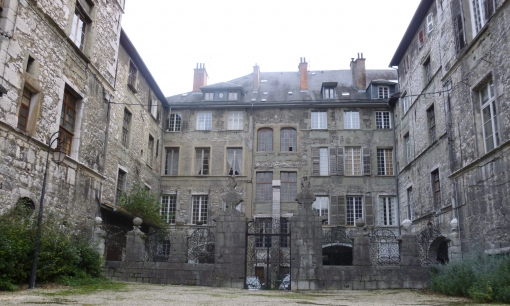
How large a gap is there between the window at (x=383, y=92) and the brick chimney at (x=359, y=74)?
3.83ft

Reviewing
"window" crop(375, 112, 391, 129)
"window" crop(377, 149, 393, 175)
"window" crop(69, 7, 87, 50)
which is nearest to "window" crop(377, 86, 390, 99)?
"window" crop(375, 112, 391, 129)

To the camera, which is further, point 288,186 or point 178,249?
point 288,186

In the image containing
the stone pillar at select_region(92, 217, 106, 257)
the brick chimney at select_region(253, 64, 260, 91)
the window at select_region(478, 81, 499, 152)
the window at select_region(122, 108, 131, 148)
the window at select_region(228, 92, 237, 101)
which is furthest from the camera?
the brick chimney at select_region(253, 64, 260, 91)

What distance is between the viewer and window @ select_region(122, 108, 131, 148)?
61.0 feet

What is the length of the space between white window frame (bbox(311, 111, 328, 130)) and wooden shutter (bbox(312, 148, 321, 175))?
49.5 inches

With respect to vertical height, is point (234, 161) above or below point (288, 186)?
above

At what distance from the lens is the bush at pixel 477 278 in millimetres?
9234

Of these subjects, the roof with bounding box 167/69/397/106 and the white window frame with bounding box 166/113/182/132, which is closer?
the white window frame with bounding box 166/113/182/132

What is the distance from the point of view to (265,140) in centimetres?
2388

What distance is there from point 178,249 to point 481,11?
445 inches

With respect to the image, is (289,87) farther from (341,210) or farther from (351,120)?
(341,210)

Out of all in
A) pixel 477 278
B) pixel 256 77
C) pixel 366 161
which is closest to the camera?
pixel 477 278

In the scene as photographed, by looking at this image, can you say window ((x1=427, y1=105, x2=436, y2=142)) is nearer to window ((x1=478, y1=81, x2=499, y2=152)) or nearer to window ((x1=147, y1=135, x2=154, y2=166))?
window ((x1=478, y1=81, x2=499, y2=152))

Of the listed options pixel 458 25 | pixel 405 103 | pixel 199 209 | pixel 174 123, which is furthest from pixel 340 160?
pixel 458 25
